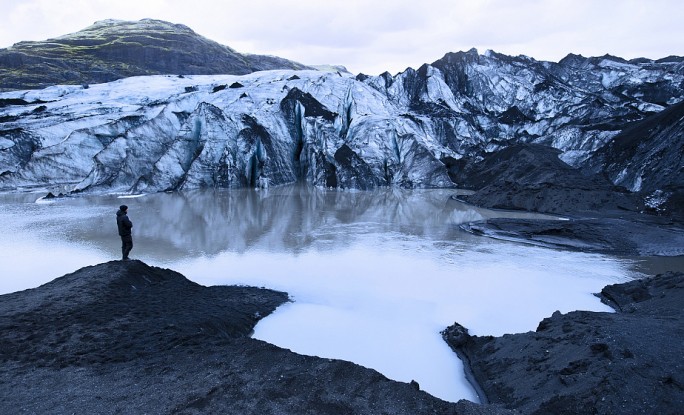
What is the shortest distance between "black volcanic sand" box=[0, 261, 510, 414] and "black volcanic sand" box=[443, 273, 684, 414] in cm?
100

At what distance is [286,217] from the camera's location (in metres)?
18.3

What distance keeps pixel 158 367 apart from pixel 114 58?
253 ft

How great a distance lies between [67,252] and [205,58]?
72.3 m

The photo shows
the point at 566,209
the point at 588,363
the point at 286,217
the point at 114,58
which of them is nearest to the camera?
the point at 588,363

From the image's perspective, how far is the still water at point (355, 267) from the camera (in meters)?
6.78

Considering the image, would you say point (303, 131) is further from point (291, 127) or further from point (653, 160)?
point (653, 160)

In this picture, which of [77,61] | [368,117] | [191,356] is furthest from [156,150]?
[77,61]

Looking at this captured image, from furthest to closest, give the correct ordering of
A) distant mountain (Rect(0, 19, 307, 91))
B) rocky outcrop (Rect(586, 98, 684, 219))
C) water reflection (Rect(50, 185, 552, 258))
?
distant mountain (Rect(0, 19, 307, 91)) → rocky outcrop (Rect(586, 98, 684, 219)) → water reflection (Rect(50, 185, 552, 258))

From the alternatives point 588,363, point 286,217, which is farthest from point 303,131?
point 588,363

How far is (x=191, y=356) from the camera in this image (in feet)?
16.6

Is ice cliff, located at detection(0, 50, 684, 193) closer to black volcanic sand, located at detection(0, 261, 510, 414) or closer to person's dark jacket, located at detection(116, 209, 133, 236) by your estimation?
person's dark jacket, located at detection(116, 209, 133, 236)

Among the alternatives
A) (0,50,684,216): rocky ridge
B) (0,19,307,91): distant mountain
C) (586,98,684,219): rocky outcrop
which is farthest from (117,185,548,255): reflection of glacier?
(0,19,307,91): distant mountain

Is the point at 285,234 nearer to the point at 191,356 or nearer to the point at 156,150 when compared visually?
the point at 191,356

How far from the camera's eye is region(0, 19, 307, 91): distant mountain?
57719mm
